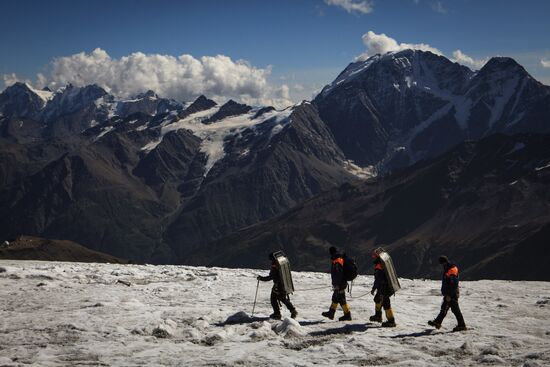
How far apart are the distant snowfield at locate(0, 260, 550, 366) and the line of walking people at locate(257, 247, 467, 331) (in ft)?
1.59

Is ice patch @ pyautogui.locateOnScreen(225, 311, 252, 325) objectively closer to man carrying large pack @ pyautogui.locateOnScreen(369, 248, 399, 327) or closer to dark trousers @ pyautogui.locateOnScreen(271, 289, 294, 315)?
dark trousers @ pyautogui.locateOnScreen(271, 289, 294, 315)

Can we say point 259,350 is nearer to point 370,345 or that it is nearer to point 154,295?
point 370,345

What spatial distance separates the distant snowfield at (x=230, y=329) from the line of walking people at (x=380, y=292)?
0.48 metres

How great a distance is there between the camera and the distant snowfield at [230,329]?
1786 cm

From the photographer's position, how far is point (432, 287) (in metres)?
38.0

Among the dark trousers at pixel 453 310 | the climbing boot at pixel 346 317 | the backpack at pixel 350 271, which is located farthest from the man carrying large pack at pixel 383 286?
the dark trousers at pixel 453 310

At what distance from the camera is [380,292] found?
75.6ft

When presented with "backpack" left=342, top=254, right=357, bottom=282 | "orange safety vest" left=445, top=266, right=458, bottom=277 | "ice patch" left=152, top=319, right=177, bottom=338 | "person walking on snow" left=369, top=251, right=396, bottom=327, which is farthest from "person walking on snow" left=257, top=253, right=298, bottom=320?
"orange safety vest" left=445, top=266, right=458, bottom=277

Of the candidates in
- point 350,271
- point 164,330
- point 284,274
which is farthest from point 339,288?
point 164,330

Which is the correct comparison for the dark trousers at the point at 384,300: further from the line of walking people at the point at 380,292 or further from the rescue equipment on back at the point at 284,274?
the rescue equipment on back at the point at 284,274

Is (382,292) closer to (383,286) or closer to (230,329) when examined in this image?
(383,286)

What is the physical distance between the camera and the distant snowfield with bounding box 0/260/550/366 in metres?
17.9

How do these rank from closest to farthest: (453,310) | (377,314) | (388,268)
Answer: (453,310), (388,268), (377,314)

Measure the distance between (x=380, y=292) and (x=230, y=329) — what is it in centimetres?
622
